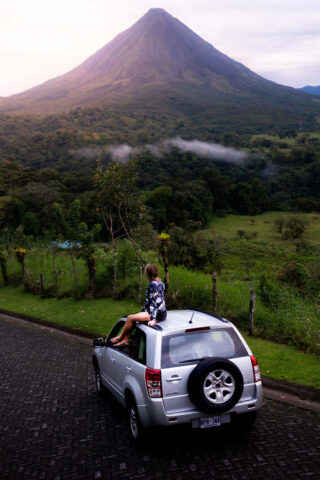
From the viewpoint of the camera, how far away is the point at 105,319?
13602 mm

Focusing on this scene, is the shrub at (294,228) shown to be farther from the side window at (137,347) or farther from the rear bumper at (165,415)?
the rear bumper at (165,415)

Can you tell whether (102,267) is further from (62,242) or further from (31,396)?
(31,396)

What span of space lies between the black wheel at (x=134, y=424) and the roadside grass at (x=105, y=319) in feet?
11.1

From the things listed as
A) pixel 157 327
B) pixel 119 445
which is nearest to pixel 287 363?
pixel 157 327

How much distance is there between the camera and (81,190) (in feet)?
282

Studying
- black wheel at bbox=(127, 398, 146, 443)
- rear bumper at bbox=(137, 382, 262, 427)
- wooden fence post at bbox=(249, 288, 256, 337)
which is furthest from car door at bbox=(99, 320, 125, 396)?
wooden fence post at bbox=(249, 288, 256, 337)

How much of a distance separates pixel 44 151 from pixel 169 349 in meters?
152

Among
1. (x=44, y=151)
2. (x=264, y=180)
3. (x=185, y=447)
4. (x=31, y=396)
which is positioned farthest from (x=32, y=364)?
(x=44, y=151)

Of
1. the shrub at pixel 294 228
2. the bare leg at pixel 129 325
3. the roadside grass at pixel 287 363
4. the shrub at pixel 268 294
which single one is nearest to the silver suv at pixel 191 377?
the bare leg at pixel 129 325

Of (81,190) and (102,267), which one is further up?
(102,267)

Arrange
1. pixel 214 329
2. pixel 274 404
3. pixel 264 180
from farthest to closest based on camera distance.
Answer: pixel 264 180
pixel 274 404
pixel 214 329

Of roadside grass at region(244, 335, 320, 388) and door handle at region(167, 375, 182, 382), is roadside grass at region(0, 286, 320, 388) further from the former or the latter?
door handle at region(167, 375, 182, 382)

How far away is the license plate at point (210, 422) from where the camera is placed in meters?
4.86

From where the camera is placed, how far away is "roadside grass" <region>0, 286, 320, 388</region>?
25.7ft
